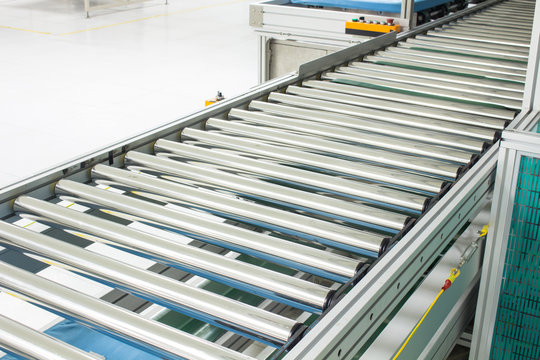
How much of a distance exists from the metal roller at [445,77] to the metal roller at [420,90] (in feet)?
0.43

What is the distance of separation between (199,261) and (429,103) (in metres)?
1.69

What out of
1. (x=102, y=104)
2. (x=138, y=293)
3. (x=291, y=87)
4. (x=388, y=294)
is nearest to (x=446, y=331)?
(x=388, y=294)

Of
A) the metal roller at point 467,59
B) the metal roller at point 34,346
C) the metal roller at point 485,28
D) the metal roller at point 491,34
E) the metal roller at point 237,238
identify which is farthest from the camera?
the metal roller at point 485,28

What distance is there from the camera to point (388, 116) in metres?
2.66

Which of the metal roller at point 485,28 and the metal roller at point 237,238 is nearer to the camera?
the metal roller at point 237,238

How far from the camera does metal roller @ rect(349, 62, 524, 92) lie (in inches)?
125

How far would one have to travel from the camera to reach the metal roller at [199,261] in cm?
150

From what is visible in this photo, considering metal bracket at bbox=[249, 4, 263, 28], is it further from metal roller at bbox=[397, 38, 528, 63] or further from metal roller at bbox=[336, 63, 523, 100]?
metal roller at bbox=[336, 63, 523, 100]

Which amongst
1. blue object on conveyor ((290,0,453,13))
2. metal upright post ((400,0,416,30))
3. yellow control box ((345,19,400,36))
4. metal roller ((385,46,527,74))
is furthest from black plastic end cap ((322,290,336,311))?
blue object on conveyor ((290,0,453,13))

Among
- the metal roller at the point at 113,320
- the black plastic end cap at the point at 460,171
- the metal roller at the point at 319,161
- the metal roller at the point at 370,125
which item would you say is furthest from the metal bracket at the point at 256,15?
the metal roller at the point at 113,320

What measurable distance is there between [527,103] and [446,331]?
1.00m

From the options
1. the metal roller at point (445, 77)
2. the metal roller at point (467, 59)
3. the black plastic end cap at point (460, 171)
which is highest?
the metal roller at point (467, 59)

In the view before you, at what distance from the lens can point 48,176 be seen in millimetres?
1999

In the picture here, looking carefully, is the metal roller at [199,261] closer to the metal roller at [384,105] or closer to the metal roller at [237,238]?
the metal roller at [237,238]
